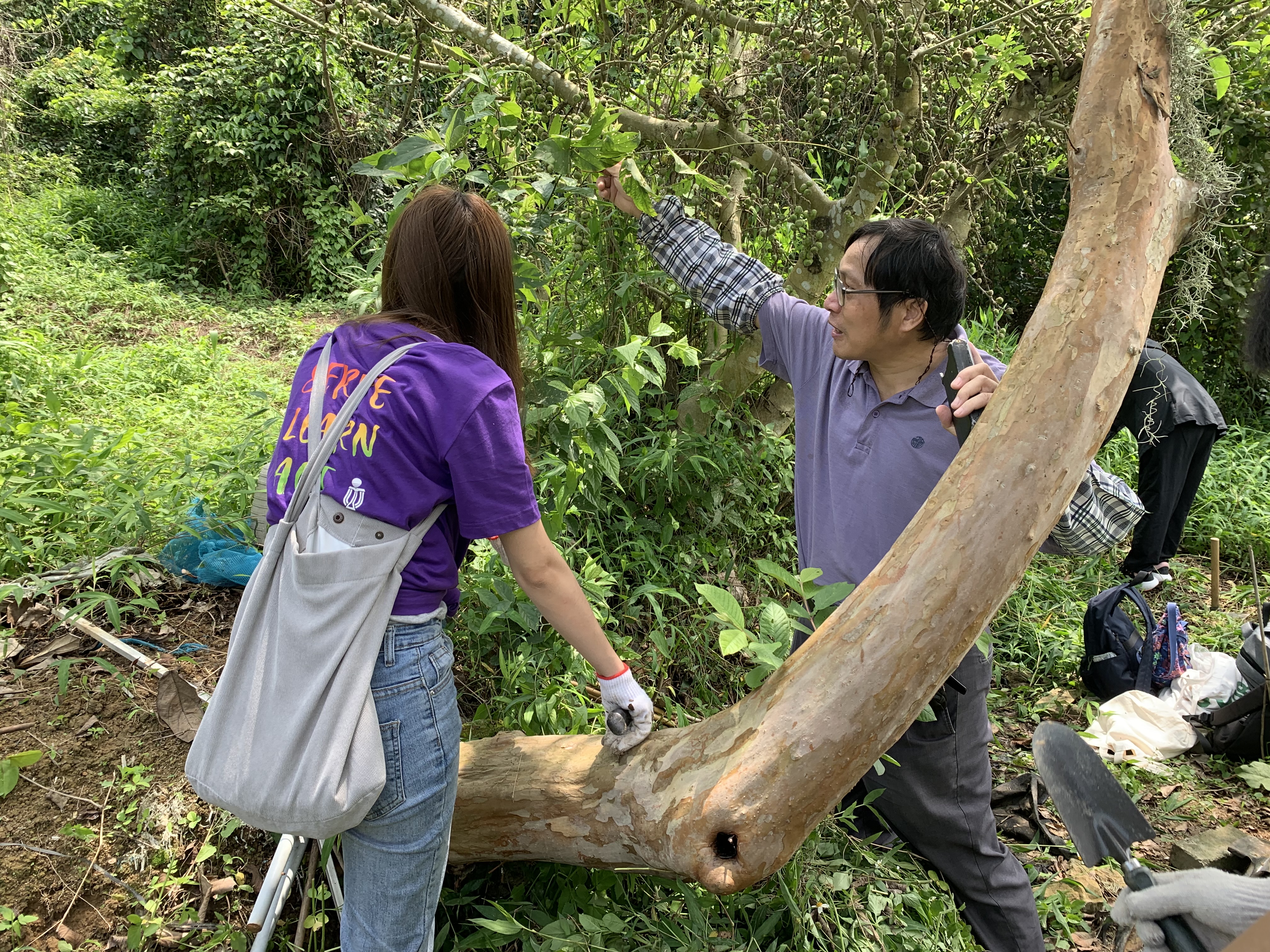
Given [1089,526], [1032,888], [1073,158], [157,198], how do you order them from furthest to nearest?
1. [157,198]
2. [1032,888]
3. [1089,526]
4. [1073,158]

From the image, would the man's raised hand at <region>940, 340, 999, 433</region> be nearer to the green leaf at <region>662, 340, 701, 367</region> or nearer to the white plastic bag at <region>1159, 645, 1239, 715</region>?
the green leaf at <region>662, 340, 701, 367</region>

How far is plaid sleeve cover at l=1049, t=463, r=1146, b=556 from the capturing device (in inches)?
76.4

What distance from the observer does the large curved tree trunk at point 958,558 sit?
1.52m

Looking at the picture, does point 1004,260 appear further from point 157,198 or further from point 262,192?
point 157,198

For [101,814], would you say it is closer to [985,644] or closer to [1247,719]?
[985,644]

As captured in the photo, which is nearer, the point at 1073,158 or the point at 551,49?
the point at 1073,158

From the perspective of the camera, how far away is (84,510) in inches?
118

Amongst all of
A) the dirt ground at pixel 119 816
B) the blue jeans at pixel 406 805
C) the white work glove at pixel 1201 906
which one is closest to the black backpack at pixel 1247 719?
the dirt ground at pixel 119 816

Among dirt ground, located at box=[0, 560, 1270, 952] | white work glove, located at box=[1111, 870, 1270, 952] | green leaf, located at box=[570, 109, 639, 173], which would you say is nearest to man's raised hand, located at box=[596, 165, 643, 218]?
green leaf, located at box=[570, 109, 639, 173]

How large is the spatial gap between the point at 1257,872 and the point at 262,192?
9.79 meters

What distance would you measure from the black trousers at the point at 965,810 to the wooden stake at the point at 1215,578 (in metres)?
2.90

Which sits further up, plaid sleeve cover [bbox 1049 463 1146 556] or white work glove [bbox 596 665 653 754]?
plaid sleeve cover [bbox 1049 463 1146 556]

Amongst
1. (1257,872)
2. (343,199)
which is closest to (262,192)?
(343,199)

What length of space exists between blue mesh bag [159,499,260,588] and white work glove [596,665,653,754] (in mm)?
1563
